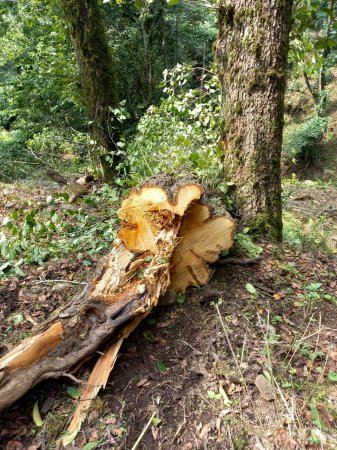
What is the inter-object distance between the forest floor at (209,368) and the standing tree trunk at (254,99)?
455 mm

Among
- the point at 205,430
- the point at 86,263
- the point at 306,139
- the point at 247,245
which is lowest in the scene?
the point at 306,139

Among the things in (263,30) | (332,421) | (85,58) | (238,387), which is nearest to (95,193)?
(85,58)

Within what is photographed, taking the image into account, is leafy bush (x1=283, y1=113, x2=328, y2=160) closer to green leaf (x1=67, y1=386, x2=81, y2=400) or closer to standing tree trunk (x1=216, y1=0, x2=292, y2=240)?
standing tree trunk (x1=216, y1=0, x2=292, y2=240)

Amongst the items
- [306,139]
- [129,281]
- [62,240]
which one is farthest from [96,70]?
[306,139]

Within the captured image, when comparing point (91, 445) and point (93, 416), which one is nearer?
point (91, 445)

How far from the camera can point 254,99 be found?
9.50 ft

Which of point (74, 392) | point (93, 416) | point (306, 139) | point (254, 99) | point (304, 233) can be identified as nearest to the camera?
point (93, 416)

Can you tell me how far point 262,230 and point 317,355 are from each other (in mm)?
1250

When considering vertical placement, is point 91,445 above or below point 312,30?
below

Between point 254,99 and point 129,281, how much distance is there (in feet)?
6.03

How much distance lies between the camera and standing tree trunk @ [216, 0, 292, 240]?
2750mm

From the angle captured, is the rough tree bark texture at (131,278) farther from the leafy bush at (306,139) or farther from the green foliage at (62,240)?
the leafy bush at (306,139)

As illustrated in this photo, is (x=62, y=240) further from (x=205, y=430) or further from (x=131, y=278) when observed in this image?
(x=205, y=430)

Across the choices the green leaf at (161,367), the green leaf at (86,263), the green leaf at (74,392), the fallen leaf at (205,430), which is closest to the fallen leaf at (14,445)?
the green leaf at (74,392)
